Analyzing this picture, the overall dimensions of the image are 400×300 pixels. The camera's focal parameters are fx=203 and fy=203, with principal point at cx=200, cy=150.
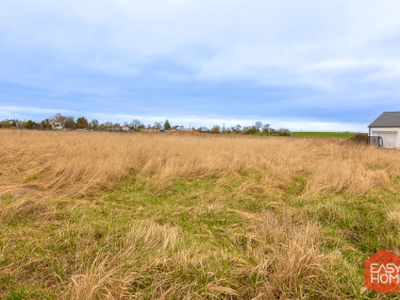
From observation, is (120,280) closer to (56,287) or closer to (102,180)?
(56,287)

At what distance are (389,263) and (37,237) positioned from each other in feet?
13.4

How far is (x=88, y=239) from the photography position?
2.47 metres

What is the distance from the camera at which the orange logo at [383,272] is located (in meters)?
1.79

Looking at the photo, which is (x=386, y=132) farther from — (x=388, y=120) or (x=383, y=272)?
(x=383, y=272)

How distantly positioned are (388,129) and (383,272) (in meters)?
23.0

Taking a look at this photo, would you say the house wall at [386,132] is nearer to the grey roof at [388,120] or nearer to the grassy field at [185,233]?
the grey roof at [388,120]

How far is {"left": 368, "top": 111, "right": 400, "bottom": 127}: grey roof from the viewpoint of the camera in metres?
18.6

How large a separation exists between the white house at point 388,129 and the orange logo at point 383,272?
21.8 metres

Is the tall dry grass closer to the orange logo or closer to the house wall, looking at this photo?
the orange logo

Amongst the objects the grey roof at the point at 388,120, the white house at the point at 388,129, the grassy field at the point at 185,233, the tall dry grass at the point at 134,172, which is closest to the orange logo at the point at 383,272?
the grassy field at the point at 185,233

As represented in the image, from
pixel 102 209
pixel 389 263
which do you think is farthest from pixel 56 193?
pixel 389 263

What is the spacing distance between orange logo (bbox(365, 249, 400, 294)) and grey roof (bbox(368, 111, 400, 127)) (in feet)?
73.4

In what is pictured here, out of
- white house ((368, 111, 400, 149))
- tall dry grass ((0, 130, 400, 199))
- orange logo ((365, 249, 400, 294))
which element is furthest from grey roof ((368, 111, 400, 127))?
orange logo ((365, 249, 400, 294))

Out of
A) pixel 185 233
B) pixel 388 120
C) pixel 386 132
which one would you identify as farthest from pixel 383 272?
pixel 388 120
